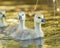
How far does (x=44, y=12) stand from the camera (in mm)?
12703

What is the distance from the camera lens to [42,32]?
9.84 meters

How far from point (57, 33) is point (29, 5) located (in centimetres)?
449

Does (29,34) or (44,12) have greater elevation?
(44,12)

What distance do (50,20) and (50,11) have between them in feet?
4.78

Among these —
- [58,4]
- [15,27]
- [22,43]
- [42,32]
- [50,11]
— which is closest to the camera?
[22,43]

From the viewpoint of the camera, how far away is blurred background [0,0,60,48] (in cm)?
943

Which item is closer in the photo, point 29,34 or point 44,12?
point 29,34

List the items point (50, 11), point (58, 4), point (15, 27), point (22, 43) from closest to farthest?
point (22, 43) < point (15, 27) < point (50, 11) < point (58, 4)

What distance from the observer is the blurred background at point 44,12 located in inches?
371

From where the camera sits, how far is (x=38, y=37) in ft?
31.8

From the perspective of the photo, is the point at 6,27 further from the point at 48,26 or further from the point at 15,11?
the point at 15,11

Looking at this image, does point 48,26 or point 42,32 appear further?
point 48,26

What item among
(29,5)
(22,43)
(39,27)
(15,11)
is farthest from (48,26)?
(29,5)

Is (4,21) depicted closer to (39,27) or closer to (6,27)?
(6,27)
